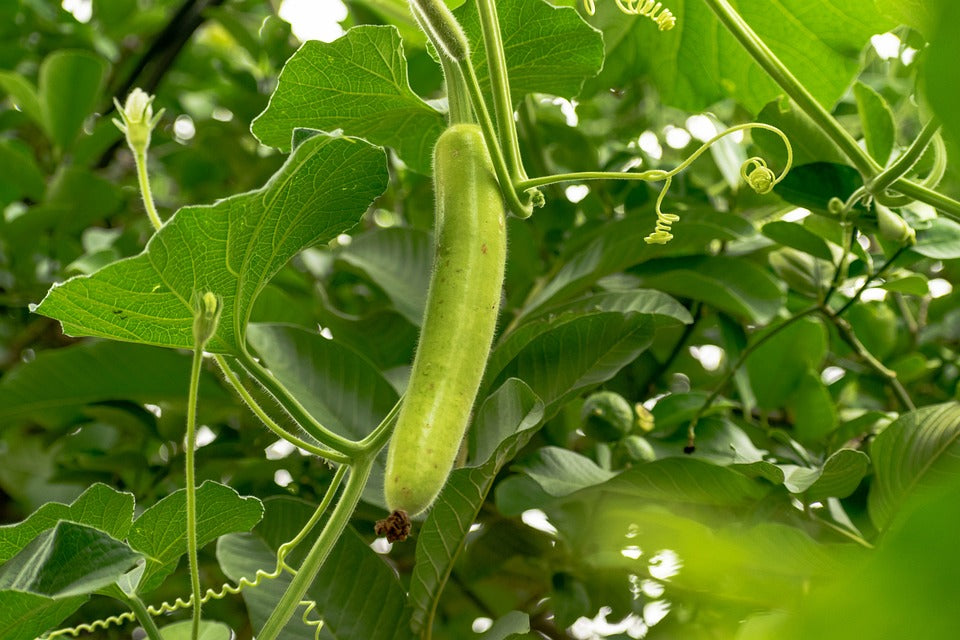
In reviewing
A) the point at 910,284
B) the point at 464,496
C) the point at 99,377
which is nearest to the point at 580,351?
the point at 464,496

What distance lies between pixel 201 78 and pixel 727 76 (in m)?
1.31

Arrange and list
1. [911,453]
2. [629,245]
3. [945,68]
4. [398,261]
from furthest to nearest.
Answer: [398,261] < [629,245] < [911,453] < [945,68]

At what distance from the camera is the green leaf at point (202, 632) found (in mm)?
733

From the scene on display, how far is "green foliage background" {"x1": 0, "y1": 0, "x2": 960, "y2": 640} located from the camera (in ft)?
1.98

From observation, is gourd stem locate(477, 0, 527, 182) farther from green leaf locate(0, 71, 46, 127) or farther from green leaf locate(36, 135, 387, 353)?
green leaf locate(0, 71, 46, 127)

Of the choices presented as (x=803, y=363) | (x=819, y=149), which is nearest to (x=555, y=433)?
(x=803, y=363)

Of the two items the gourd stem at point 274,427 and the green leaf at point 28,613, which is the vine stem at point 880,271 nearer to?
the gourd stem at point 274,427

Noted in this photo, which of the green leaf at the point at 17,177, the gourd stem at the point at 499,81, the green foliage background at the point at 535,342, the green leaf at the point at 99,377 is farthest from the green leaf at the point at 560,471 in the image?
the green leaf at the point at 17,177

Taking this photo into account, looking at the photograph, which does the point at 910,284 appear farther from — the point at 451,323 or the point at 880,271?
the point at 451,323

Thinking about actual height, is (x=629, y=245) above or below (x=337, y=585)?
above

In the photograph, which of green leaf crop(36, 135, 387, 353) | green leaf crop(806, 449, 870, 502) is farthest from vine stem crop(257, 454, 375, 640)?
green leaf crop(806, 449, 870, 502)

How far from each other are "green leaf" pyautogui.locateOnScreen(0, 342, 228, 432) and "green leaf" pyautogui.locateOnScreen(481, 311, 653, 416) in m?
0.51

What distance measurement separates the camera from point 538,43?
2.48ft

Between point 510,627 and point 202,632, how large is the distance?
26cm
